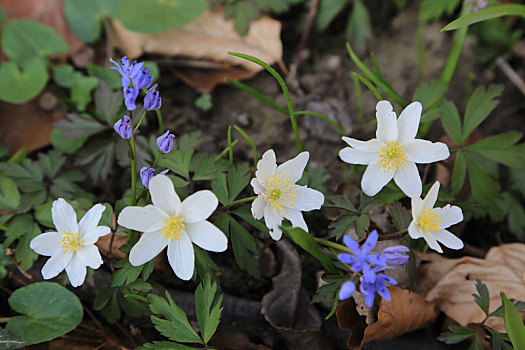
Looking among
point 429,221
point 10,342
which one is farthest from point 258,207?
point 10,342

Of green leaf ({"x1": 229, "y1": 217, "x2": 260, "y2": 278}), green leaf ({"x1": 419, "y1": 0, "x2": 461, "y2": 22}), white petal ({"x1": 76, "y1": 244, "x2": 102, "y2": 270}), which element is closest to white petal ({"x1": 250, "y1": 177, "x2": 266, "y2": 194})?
green leaf ({"x1": 229, "y1": 217, "x2": 260, "y2": 278})

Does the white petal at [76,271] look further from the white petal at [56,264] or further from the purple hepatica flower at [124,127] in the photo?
the purple hepatica flower at [124,127]

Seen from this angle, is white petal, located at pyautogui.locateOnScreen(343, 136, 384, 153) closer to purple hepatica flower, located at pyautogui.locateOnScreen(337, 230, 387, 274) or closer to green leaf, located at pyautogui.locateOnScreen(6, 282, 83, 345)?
purple hepatica flower, located at pyautogui.locateOnScreen(337, 230, 387, 274)

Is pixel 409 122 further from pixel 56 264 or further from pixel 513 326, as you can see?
pixel 56 264

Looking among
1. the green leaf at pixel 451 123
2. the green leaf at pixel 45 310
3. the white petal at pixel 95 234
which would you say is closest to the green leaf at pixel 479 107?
the green leaf at pixel 451 123

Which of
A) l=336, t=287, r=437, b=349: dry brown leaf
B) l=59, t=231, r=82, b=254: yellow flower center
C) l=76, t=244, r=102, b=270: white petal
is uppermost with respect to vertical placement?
l=59, t=231, r=82, b=254: yellow flower center

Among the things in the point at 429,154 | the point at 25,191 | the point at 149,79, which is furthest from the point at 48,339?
the point at 429,154
